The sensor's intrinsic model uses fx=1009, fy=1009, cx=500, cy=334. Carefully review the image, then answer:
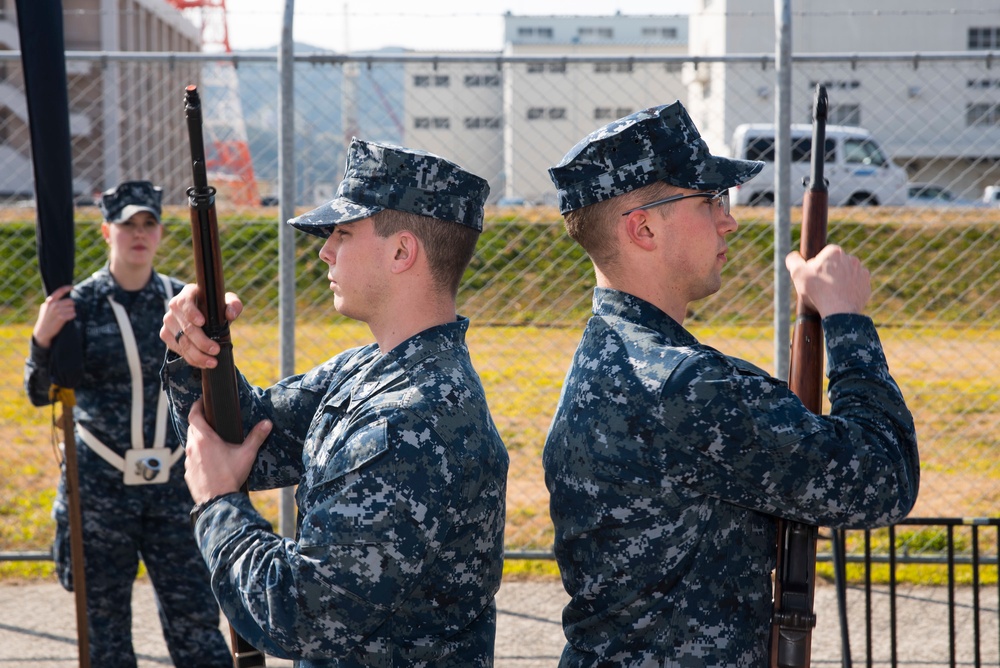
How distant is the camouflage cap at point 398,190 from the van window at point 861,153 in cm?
698

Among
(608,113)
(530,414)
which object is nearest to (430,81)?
(608,113)

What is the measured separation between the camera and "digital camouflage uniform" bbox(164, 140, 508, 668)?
5.79 ft

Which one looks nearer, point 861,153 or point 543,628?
point 543,628

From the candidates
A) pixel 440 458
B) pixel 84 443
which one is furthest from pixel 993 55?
pixel 84 443

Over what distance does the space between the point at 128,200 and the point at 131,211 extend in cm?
10

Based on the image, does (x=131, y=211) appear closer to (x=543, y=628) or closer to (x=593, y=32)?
(x=543, y=628)

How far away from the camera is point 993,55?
4609 millimetres

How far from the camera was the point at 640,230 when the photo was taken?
6.66ft

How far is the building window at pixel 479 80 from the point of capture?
5516 mm

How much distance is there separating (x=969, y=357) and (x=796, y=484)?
36.0ft

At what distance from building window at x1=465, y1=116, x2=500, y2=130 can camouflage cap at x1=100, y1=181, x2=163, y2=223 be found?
190cm

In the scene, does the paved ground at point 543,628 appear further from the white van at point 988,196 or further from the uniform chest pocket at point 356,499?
the white van at point 988,196

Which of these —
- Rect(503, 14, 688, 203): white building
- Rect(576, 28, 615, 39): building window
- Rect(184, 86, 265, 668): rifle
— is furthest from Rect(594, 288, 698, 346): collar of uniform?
Rect(576, 28, 615, 39): building window

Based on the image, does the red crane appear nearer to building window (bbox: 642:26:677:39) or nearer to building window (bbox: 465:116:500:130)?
building window (bbox: 465:116:500:130)
